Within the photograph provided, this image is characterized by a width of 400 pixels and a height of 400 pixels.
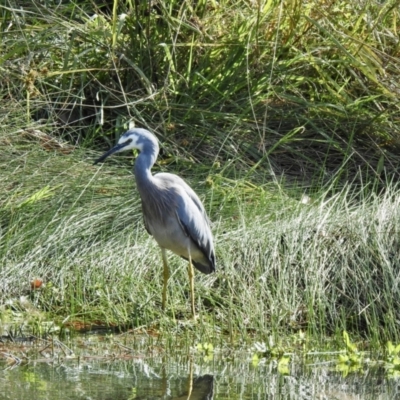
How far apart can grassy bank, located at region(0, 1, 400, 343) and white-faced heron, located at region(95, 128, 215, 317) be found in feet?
0.70

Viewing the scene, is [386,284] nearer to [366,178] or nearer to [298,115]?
[366,178]

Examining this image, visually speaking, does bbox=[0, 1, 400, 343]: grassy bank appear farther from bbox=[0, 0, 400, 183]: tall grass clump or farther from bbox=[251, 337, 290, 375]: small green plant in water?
bbox=[251, 337, 290, 375]: small green plant in water

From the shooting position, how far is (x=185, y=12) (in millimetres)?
8164

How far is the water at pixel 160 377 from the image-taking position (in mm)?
4469

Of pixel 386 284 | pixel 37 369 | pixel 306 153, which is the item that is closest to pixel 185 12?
pixel 306 153

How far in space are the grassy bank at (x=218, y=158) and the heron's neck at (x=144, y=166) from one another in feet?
1.55

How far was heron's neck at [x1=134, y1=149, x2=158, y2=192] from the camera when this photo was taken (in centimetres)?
606

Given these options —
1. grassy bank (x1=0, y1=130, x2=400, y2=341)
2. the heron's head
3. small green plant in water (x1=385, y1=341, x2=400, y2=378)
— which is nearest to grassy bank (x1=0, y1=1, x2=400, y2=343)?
grassy bank (x1=0, y1=130, x2=400, y2=341)

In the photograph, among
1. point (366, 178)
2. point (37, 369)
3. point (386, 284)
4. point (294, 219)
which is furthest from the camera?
point (366, 178)

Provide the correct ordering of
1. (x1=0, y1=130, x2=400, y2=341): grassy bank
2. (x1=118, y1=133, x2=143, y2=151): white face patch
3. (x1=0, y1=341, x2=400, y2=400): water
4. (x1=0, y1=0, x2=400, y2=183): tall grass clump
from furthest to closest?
(x1=0, y1=0, x2=400, y2=183): tall grass clump < (x1=118, y1=133, x2=143, y2=151): white face patch < (x1=0, y1=130, x2=400, y2=341): grassy bank < (x1=0, y1=341, x2=400, y2=400): water

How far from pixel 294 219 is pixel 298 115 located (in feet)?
5.61

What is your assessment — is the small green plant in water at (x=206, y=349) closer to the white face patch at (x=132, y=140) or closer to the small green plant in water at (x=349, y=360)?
the small green plant in water at (x=349, y=360)

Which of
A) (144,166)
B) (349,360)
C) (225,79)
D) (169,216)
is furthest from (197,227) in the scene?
(225,79)

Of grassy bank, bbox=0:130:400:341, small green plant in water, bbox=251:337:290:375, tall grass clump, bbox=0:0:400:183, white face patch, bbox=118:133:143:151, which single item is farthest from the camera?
tall grass clump, bbox=0:0:400:183
